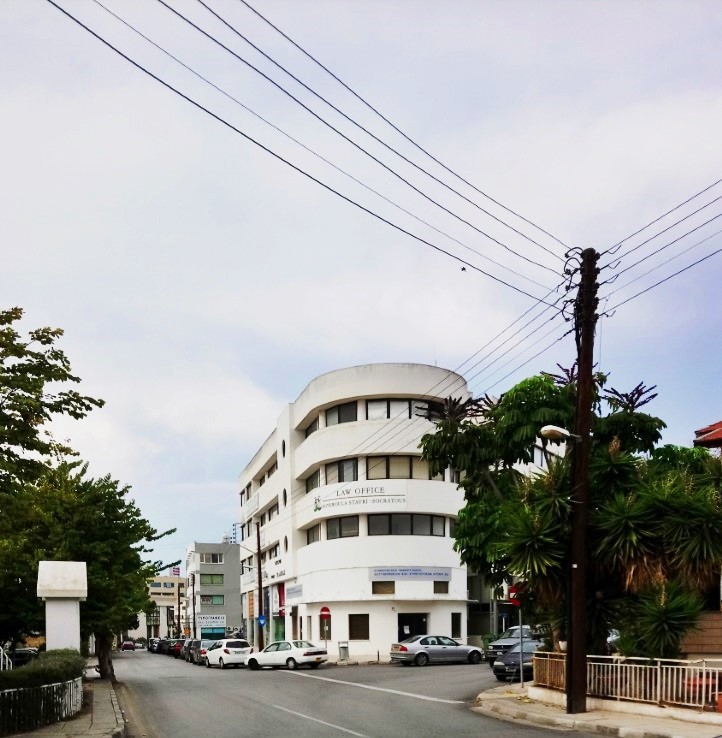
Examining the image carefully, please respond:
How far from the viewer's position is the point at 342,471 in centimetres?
5378

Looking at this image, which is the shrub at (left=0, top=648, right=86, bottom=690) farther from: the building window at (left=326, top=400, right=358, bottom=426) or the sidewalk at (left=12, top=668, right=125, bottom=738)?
the building window at (left=326, top=400, right=358, bottom=426)

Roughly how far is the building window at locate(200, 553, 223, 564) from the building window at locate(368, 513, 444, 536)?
6657 centimetres

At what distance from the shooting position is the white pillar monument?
2466 cm

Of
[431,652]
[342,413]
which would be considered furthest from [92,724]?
[342,413]

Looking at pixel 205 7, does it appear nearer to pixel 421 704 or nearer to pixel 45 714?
pixel 45 714

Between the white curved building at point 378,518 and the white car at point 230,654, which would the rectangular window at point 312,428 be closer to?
the white curved building at point 378,518

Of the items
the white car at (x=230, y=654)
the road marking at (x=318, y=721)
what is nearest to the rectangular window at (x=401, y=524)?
the white car at (x=230, y=654)

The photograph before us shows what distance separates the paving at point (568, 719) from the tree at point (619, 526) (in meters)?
1.36

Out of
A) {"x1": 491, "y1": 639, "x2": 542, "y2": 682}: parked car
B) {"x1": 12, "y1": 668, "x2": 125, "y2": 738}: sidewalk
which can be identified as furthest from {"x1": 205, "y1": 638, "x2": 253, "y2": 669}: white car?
{"x1": 12, "y1": 668, "x2": 125, "y2": 738}: sidewalk

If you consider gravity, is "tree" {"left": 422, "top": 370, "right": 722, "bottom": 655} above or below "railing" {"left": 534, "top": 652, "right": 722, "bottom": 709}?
above

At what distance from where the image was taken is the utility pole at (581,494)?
18109mm

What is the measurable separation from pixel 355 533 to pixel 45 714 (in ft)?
117

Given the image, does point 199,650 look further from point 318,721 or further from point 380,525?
point 318,721

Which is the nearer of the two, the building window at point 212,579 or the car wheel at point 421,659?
the car wheel at point 421,659
